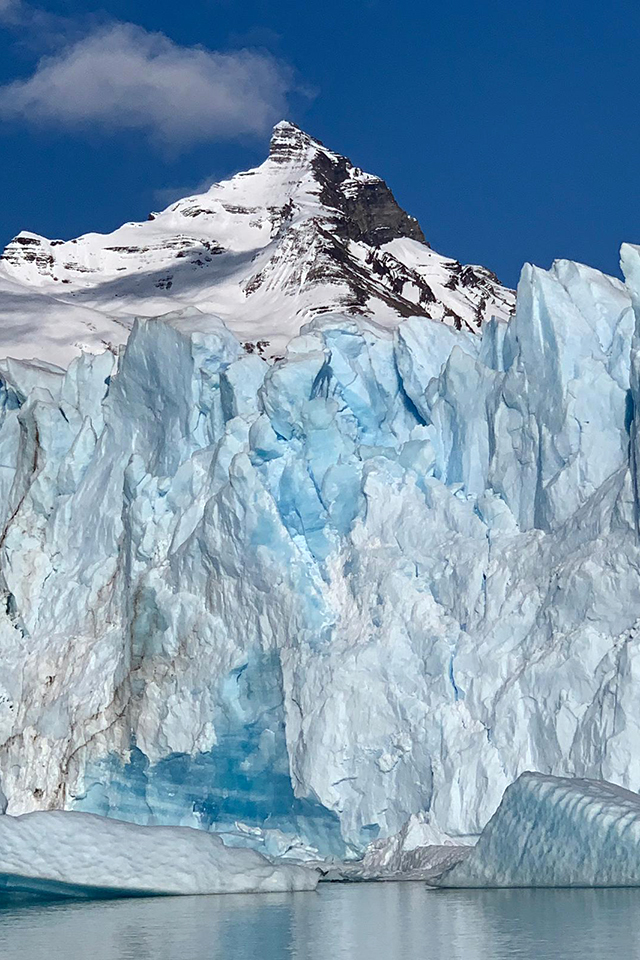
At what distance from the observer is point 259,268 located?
295 ft

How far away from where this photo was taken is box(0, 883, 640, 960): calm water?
1077 cm

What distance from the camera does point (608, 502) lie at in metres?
17.2

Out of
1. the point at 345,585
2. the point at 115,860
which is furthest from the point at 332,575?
the point at 115,860

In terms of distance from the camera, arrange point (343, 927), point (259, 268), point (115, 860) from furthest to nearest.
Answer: point (259, 268) → point (115, 860) → point (343, 927)

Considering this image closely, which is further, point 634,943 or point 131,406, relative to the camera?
point 131,406

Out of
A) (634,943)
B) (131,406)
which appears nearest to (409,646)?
(131,406)

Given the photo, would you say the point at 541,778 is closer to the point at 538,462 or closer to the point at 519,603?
the point at 519,603

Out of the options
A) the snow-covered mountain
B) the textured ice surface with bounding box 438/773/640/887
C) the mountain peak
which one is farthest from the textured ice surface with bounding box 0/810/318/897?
the mountain peak

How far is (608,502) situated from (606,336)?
294 cm

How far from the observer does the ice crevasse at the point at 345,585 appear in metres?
17.3

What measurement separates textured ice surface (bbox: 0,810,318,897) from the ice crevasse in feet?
7.50

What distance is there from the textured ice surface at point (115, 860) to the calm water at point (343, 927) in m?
0.23

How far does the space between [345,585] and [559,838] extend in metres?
6.04

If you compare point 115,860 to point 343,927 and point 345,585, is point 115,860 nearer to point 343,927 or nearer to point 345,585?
point 343,927
